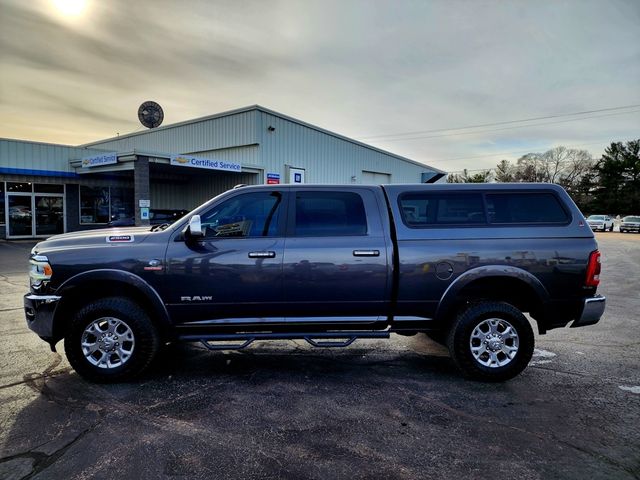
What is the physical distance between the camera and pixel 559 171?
8500 cm

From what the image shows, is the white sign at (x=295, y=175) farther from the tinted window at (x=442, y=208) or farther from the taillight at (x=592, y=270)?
the taillight at (x=592, y=270)

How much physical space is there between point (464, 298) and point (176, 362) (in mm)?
3420

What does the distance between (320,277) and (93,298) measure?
2416mm

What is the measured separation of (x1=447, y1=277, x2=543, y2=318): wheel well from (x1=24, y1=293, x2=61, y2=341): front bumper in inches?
162

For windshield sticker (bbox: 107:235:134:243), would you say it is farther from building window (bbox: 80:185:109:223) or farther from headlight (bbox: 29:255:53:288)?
building window (bbox: 80:185:109:223)

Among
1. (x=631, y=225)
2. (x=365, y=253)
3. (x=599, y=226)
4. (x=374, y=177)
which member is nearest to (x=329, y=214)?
(x=365, y=253)

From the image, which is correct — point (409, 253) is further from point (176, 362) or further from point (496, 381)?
point (176, 362)

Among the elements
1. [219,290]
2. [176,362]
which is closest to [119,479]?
[219,290]

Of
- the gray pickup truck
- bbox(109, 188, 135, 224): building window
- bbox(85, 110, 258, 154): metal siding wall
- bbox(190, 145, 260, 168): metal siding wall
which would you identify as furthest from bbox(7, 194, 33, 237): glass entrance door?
the gray pickup truck

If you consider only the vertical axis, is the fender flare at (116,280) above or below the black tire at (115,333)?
above

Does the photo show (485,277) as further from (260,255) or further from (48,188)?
(48,188)

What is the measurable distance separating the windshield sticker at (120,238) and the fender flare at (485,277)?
3.32 meters

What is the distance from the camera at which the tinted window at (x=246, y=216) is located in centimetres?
435

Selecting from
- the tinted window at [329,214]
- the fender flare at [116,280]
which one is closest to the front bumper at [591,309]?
the tinted window at [329,214]
